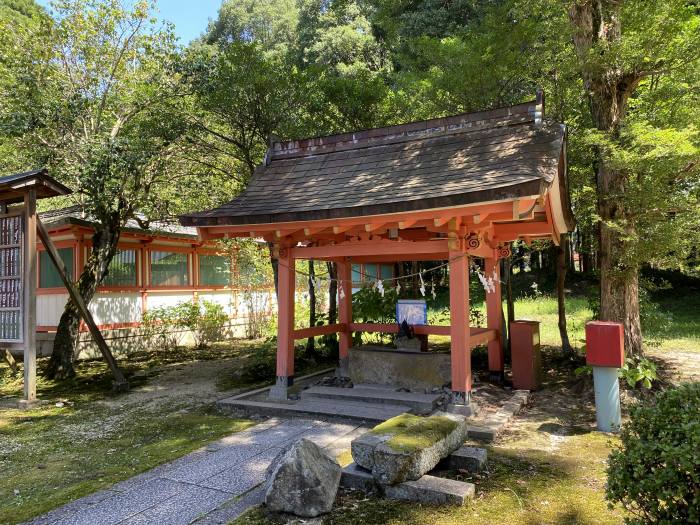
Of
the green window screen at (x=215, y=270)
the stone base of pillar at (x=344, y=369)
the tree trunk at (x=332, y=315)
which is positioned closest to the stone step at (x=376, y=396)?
the stone base of pillar at (x=344, y=369)

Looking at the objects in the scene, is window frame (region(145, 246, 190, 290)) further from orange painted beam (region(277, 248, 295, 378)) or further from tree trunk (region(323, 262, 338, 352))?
orange painted beam (region(277, 248, 295, 378))

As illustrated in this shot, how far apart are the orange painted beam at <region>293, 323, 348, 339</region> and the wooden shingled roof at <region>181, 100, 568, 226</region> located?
208 centimetres

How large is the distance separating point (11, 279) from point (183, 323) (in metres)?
6.50

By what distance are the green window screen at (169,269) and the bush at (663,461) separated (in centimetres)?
1331

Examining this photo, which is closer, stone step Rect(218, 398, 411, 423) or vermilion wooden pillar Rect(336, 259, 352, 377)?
stone step Rect(218, 398, 411, 423)

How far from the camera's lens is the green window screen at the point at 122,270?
12.7m

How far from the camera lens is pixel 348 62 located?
79.5 feet

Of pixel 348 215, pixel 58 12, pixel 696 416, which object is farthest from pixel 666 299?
pixel 58 12

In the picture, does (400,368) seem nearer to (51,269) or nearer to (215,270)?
(215,270)

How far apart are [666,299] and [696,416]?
59.7 ft

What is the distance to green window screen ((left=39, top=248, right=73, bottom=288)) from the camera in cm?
1237

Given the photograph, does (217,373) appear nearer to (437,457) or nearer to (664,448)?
(437,457)

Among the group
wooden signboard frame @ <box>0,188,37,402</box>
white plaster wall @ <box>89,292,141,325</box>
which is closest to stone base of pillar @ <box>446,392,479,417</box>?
wooden signboard frame @ <box>0,188,37,402</box>

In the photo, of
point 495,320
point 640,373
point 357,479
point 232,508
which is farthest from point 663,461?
point 495,320
